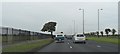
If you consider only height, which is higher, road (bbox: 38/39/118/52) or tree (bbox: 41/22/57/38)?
tree (bbox: 41/22/57/38)

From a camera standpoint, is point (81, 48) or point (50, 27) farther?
point (50, 27)

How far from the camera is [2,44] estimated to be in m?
27.7

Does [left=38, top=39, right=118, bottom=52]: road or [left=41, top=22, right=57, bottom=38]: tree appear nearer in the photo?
[left=38, top=39, right=118, bottom=52]: road

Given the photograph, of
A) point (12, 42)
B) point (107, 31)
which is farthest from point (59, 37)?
point (107, 31)

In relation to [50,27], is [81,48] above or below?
below

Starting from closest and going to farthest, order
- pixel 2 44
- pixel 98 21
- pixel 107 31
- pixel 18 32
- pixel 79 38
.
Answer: pixel 2 44 → pixel 18 32 → pixel 79 38 → pixel 98 21 → pixel 107 31

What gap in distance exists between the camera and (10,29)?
30766mm

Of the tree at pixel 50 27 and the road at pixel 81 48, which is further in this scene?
the tree at pixel 50 27

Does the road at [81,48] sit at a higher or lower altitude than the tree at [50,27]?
lower

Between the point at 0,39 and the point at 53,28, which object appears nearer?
the point at 0,39

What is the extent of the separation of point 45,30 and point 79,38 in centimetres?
7391

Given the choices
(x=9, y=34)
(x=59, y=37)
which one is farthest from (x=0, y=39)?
(x=59, y=37)

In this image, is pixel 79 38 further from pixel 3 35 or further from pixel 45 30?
pixel 45 30

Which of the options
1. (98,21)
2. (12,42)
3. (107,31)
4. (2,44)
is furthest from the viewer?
(107,31)
